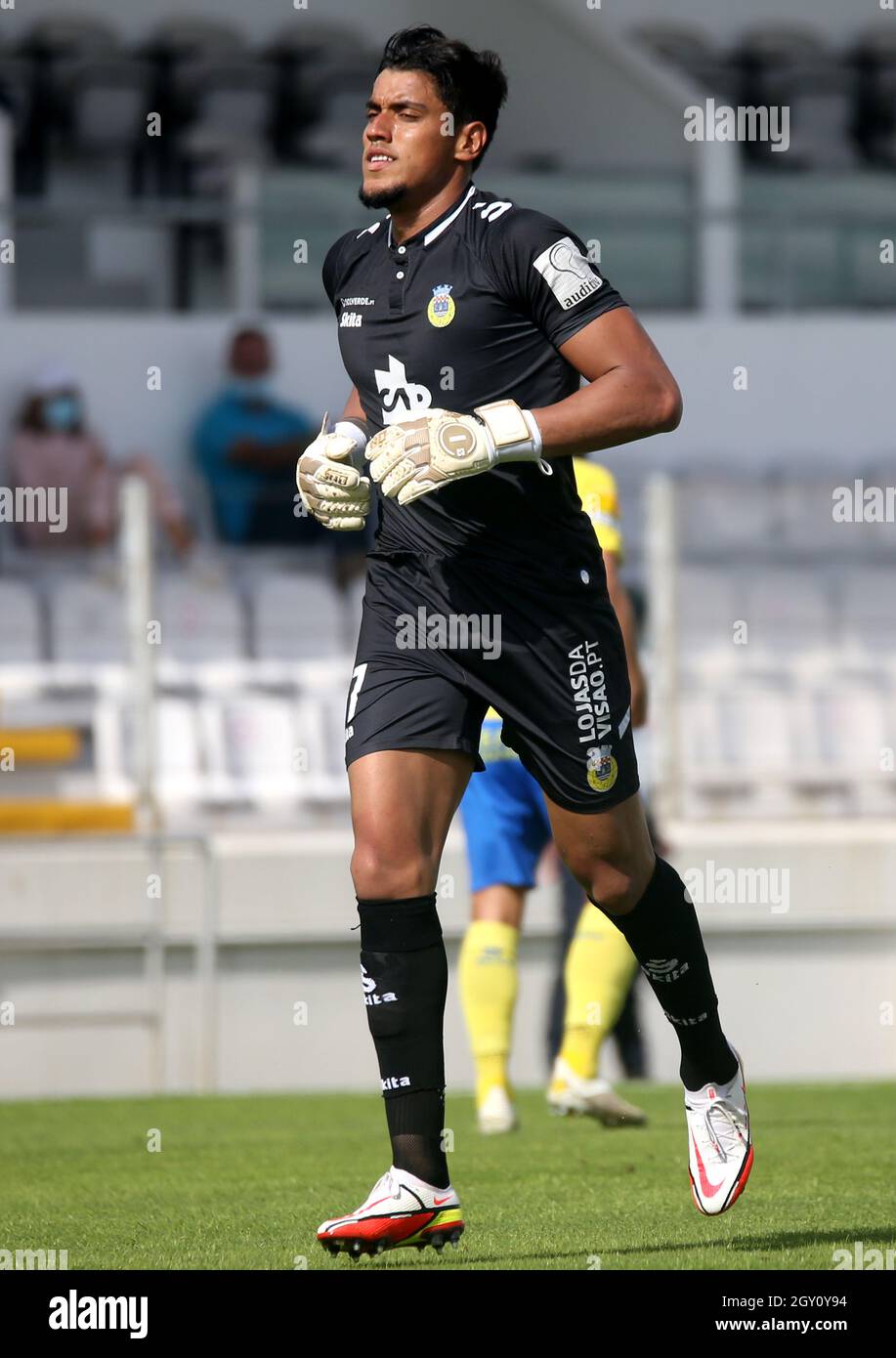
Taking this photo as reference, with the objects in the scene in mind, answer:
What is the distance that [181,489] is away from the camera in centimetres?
Result: 1235

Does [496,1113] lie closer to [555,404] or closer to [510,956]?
[510,956]

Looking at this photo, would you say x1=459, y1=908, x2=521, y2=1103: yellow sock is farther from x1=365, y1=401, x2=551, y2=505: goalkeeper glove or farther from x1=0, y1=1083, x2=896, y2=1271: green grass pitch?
x1=365, y1=401, x2=551, y2=505: goalkeeper glove

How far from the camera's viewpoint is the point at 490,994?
253 inches

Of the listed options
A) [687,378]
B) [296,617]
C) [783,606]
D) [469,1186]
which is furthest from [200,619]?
[469,1186]

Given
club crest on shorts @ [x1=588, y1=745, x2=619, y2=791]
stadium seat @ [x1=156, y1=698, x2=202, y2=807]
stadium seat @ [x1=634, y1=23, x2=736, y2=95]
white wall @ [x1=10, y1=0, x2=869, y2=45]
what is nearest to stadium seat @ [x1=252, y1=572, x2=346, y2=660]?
stadium seat @ [x1=156, y1=698, x2=202, y2=807]

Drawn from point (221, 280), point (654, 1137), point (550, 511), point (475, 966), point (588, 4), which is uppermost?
point (588, 4)

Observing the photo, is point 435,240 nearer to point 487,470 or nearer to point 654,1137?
point 487,470

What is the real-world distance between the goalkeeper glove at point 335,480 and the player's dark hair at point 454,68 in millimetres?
574

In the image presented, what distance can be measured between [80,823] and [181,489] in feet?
10.3

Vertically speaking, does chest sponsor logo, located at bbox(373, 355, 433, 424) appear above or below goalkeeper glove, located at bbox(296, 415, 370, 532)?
above

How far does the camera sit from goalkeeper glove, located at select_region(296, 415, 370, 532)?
412 centimetres

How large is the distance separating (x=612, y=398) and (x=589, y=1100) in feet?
9.63

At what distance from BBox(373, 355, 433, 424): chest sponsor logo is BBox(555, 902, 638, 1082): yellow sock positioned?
100 inches

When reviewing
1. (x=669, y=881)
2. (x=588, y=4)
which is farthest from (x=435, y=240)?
(x=588, y=4)
